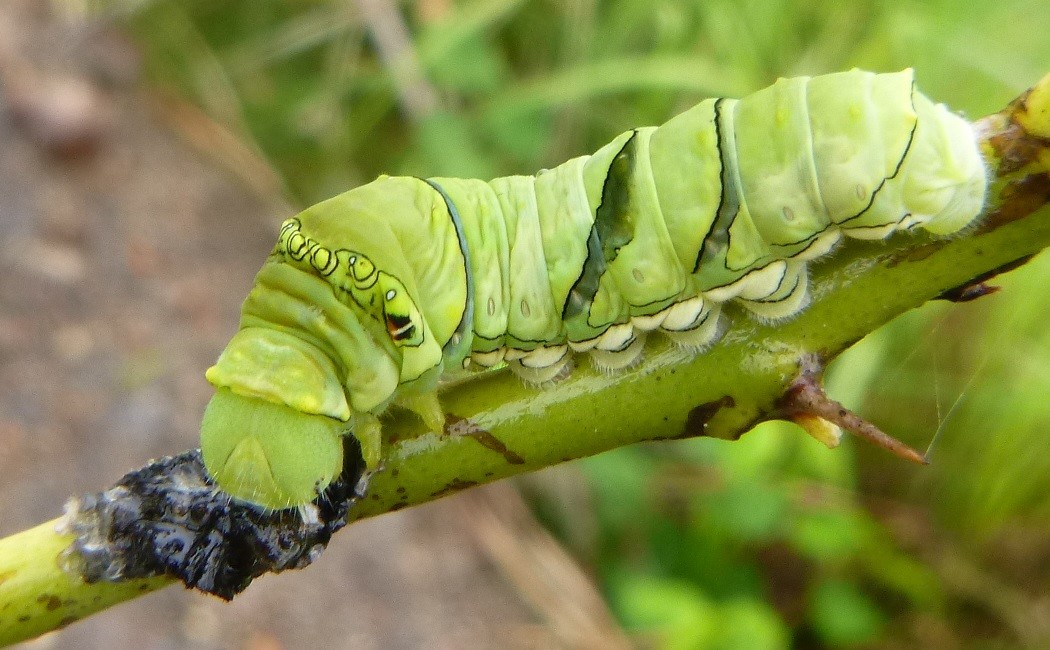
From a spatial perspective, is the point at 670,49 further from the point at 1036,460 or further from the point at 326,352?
the point at 326,352

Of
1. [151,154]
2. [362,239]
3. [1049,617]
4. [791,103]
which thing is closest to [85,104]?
[151,154]

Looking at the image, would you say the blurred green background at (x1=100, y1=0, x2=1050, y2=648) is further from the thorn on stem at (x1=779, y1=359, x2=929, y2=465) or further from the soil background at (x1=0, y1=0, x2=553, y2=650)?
the thorn on stem at (x1=779, y1=359, x2=929, y2=465)

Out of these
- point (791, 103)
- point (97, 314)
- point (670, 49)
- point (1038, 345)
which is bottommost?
point (1038, 345)

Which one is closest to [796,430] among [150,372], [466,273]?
[466,273]

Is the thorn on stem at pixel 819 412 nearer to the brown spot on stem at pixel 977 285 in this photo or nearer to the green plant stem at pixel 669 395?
the green plant stem at pixel 669 395

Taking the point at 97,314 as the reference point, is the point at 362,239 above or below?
above

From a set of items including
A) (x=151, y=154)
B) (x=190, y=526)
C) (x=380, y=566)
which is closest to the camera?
(x=190, y=526)

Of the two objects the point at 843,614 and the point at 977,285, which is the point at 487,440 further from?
the point at 843,614
